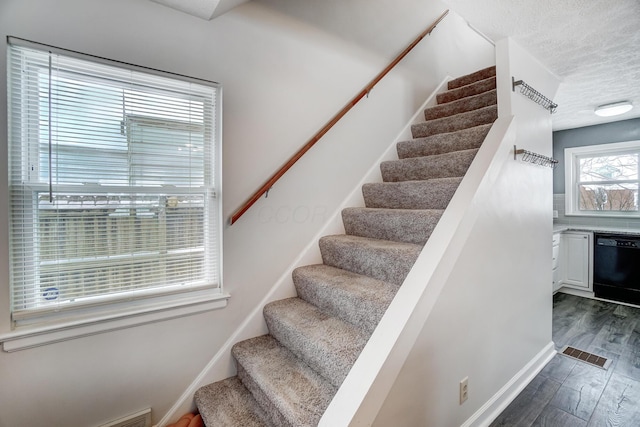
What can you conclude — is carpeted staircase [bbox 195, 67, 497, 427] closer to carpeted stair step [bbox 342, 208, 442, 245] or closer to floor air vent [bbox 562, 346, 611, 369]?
carpeted stair step [bbox 342, 208, 442, 245]

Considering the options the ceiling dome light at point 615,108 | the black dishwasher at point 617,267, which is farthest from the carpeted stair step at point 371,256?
the black dishwasher at point 617,267

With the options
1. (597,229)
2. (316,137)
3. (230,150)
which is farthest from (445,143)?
(597,229)

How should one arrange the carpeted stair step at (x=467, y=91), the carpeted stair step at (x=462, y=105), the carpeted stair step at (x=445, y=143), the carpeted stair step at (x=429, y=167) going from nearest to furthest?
1. the carpeted stair step at (x=429, y=167)
2. the carpeted stair step at (x=445, y=143)
3. the carpeted stair step at (x=462, y=105)
4. the carpeted stair step at (x=467, y=91)

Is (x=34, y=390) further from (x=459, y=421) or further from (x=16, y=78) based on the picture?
(x=459, y=421)

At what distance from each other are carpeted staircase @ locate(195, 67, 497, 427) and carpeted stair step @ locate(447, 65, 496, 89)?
52 centimetres

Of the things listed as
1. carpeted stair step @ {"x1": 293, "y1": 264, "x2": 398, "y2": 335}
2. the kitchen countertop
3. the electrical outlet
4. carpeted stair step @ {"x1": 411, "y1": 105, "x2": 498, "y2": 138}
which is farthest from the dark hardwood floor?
carpeted stair step @ {"x1": 411, "y1": 105, "x2": 498, "y2": 138}

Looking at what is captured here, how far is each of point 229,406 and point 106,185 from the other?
1.26 meters

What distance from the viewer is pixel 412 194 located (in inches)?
81.4

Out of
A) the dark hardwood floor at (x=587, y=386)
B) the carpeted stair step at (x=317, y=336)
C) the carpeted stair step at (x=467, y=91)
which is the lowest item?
the dark hardwood floor at (x=587, y=386)

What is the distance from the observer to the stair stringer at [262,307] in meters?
1.57

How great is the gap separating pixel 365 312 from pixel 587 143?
4.89 meters

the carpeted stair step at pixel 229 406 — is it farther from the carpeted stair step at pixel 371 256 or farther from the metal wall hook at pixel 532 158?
the metal wall hook at pixel 532 158

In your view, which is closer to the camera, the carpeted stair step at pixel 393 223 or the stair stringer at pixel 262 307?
the stair stringer at pixel 262 307

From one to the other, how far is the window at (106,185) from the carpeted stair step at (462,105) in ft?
7.17
